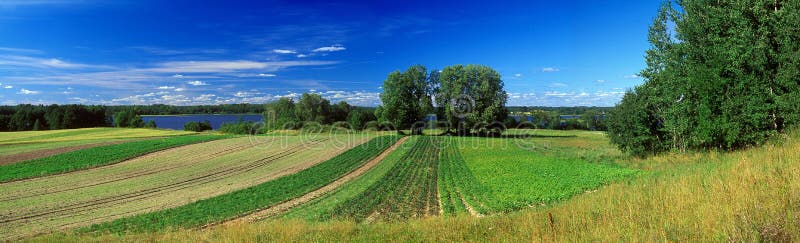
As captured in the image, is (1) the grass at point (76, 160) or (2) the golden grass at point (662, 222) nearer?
(2) the golden grass at point (662, 222)

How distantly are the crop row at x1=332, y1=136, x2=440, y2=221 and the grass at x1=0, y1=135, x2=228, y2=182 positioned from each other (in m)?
26.9

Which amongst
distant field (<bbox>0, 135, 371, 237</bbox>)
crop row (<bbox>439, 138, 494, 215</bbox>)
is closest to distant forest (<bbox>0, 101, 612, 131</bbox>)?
distant field (<bbox>0, 135, 371, 237</bbox>)

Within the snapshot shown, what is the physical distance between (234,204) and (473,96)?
160ft

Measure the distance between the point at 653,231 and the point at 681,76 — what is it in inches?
849

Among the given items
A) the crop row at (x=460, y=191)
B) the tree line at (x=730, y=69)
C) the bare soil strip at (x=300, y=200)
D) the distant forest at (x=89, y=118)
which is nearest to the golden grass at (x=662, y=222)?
the crop row at (x=460, y=191)

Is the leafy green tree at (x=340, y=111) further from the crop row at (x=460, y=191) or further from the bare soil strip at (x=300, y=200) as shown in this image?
the crop row at (x=460, y=191)

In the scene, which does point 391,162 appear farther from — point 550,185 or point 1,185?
point 1,185

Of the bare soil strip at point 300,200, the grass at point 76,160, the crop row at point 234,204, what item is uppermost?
the grass at point 76,160

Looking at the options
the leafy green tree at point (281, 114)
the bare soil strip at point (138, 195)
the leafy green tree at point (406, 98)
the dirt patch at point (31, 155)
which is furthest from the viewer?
the leafy green tree at point (281, 114)

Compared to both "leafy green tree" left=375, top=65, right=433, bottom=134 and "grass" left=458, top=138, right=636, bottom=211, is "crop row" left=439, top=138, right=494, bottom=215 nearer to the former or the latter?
"grass" left=458, top=138, right=636, bottom=211

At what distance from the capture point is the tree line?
15.3m

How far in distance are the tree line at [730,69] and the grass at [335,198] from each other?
19209mm

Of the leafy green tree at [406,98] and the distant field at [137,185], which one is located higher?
the leafy green tree at [406,98]

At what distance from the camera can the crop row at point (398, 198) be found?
1589 cm
